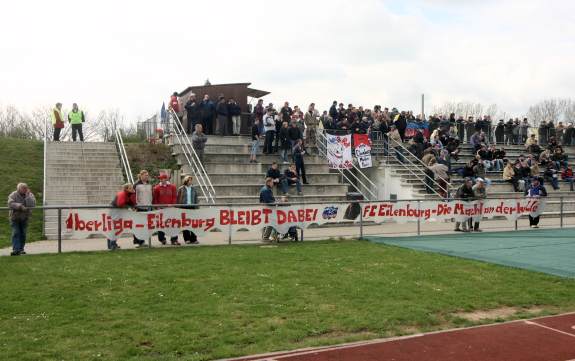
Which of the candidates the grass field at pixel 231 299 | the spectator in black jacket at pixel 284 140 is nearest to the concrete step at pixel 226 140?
the spectator in black jacket at pixel 284 140

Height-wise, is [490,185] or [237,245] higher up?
[490,185]

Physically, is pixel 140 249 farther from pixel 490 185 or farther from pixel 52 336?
pixel 490 185

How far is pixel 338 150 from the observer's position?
24828 mm

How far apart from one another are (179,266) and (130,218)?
3378 millimetres

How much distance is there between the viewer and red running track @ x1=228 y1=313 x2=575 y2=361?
269 inches

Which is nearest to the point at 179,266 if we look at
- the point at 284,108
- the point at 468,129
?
the point at 284,108

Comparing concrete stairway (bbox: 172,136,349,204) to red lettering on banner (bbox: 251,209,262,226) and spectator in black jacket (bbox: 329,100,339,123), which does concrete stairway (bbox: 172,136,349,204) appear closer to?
spectator in black jacket (bbox: 329,100,339,123)

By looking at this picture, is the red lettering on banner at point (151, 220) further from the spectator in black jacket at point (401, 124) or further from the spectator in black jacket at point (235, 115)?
the spectator in black jacket at point (401, 124)

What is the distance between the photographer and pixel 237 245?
15.5 m

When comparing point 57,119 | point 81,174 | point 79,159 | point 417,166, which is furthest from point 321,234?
point 57,119

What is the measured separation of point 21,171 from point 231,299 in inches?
652

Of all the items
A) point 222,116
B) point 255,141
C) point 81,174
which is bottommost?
point 81,174

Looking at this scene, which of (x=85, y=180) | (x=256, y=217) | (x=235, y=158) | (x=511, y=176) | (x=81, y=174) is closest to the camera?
(x=256, y=217)

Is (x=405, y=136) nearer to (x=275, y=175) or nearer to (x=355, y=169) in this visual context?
(x=355, y=169)
